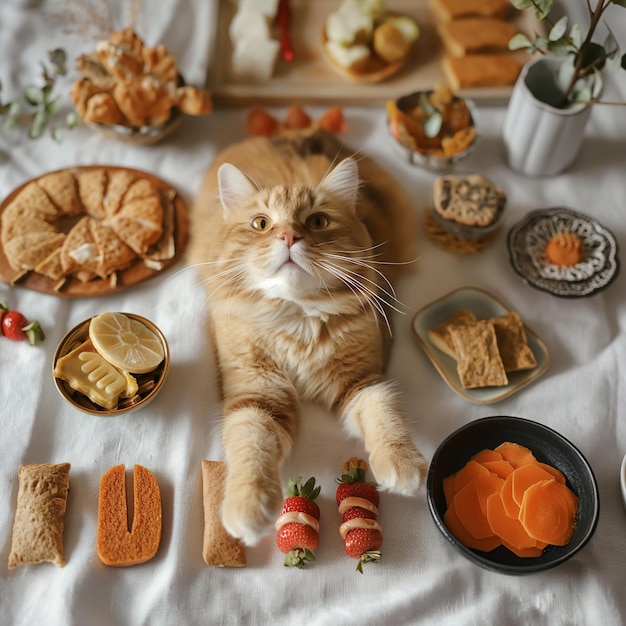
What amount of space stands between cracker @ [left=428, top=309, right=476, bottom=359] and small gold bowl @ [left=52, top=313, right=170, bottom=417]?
586 mm

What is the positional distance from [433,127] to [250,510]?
1122mm

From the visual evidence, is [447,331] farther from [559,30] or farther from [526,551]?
[559,30]

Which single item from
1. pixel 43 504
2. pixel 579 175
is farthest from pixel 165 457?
pixel 579 175

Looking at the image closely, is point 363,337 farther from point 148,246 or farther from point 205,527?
point 148,246

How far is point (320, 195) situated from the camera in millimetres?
1240

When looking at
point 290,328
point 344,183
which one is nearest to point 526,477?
point 290,328

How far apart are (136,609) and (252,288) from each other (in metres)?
0.62

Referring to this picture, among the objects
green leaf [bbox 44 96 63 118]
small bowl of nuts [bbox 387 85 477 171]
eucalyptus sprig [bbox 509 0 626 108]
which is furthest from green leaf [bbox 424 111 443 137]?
green leaf [bbox 44 96 63 118]

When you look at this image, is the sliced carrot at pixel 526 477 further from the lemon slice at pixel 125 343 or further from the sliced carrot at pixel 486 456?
the lemon slice at pixel 125 343

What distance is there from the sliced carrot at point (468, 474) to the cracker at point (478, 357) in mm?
205

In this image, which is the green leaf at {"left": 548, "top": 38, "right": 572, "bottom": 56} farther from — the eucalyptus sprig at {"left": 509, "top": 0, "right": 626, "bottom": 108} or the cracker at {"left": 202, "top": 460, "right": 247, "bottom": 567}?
the cracker at {"left": 202, "top": 460, "right": 247, "bottom": 567}

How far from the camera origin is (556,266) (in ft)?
4.99

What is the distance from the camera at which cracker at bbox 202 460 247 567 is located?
1163mm

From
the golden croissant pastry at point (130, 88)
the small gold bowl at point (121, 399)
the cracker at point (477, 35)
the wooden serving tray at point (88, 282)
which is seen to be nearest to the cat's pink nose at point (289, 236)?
the small gold bowl at point (121, 399)
